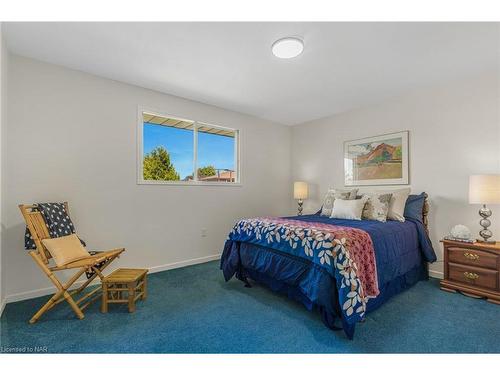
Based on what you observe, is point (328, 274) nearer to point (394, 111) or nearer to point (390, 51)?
point (390, 51)

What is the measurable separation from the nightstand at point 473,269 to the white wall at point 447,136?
46 cm

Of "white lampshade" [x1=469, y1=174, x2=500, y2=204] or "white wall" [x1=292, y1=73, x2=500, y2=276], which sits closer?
"white lampshade" [x1=469, y1=174, x2=500, y2=204]

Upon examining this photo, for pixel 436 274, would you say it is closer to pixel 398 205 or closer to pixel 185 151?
pixel 398 205

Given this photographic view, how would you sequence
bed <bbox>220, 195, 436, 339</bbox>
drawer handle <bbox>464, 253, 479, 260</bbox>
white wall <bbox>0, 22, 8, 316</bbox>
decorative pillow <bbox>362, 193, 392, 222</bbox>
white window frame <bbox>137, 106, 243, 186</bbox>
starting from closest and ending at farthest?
bed <bbox>220, 195, 436, 339</bbox> < white wall <bbox>0, 22, 8, 316</bbox> < drawer handle <bbox>464, 253, 479, 260</bbox> < decorative pillow <bbox>362, 193, 392, 222</bbox> < white window frame <bbox>137, 106, 243, 186</bbox>

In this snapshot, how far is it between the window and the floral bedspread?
1744 mm

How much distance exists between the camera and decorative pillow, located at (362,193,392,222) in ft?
9.20

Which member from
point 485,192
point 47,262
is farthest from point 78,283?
point 485,192

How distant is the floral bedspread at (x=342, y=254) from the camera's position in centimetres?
168

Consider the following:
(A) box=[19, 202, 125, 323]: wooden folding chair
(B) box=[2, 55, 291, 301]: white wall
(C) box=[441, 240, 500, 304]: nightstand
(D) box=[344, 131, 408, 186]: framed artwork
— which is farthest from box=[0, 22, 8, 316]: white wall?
(C) box=[441, 240, 500, 304]: nightstand

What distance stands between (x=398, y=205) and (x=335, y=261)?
1.70m

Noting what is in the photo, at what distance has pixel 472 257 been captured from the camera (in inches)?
93.5

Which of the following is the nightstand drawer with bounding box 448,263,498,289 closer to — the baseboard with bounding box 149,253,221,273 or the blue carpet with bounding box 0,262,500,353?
the blue carpet with bounding box 0,262,500,353

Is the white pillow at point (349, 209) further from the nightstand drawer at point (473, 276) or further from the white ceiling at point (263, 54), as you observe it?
the white ceiling at point (263, 54)

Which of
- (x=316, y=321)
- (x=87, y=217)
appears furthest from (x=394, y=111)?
(x=87, y=217)
